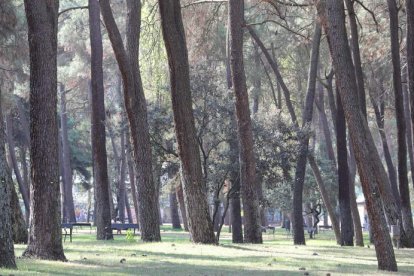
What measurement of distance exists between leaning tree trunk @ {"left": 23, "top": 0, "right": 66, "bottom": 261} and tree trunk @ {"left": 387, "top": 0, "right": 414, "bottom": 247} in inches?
493

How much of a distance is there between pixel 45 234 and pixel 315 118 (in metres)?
41.4

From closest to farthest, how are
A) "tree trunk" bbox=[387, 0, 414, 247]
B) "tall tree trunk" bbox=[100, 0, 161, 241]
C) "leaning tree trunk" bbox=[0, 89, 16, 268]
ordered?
"leaning tree trunk" bbox=[0, 89, 16, 268], "tall tree trunk" bbox=[100, 0, 161, 241], "tree trunk" bbox=[387, 0, 414, 247]

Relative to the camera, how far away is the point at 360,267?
14789mm

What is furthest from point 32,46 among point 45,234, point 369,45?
point 369,45

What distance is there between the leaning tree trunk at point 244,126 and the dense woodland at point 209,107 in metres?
0.03

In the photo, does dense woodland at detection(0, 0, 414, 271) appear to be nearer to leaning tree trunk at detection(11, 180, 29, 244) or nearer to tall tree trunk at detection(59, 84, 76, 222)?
leaning tree trunk at detection(11, 180, 29, 244)

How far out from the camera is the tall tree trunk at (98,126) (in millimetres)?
25906

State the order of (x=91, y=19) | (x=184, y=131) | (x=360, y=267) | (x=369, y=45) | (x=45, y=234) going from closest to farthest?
(x=45, y=234) → (x=360, y=267) → (x=184, y=131) → (x=91, y=19) → (x=369, y=45)

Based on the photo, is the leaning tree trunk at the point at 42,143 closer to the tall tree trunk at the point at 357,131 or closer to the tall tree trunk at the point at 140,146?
the tall tree trunk at the point at 357,131

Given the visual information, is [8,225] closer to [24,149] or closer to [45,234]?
[45,234]

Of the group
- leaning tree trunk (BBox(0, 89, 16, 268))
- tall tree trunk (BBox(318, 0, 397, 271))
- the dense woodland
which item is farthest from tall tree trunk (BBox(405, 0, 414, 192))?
leaning tree trunk (BBox(0, 89, 16, 268))

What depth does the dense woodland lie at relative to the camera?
45.9 feet

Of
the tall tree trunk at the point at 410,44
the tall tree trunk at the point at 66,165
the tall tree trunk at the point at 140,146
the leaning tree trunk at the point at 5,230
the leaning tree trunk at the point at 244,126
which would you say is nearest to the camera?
the leaning tree trunk at the point at 5,230

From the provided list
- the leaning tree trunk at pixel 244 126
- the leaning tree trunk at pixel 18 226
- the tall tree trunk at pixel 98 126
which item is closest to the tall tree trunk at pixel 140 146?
the leaning tree trunk at pixel 244 126
